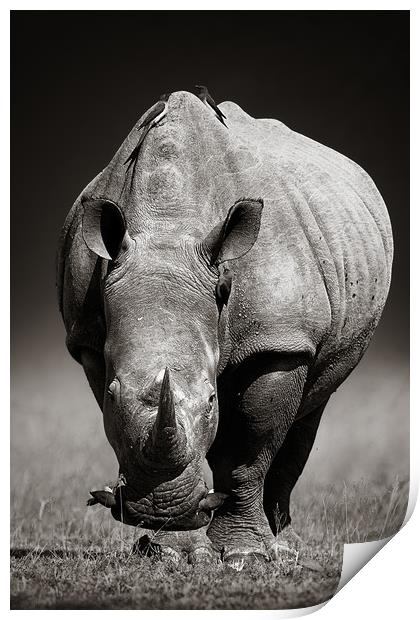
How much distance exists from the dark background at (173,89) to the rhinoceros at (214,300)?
17 cm

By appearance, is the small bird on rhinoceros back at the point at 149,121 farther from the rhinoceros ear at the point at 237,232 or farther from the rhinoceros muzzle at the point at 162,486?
the rhinoceros muzzle at the point at 162,486

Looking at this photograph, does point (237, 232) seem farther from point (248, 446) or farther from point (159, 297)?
point (248, 446)

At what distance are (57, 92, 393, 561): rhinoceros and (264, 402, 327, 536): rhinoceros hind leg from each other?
115 mm

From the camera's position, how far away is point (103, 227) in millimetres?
7117

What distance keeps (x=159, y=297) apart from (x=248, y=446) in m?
1.25

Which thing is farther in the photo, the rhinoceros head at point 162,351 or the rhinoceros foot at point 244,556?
the rhinoceros foot at point 244,556

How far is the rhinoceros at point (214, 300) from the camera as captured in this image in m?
6.59

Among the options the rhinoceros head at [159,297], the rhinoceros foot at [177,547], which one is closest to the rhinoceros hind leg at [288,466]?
the rhinoceros foot at [177,547]

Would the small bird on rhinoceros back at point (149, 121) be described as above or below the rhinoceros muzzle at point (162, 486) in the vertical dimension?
above

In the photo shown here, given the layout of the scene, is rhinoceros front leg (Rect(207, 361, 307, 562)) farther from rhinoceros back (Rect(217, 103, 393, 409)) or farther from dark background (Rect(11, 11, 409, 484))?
dark background (Rect(11, 11, 409, 484))

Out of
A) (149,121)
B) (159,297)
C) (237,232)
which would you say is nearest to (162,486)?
(159,297)
